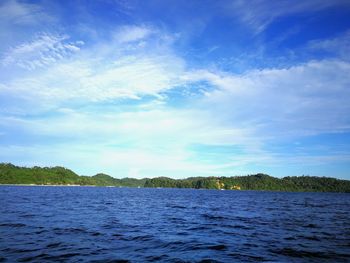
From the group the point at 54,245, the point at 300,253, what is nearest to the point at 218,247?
the point at 300,253

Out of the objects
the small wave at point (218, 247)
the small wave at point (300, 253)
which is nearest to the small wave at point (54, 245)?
the small wave at point (218, 247)

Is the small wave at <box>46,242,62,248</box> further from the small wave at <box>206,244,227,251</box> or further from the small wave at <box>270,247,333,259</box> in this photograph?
the small wave at <box>270,247,333,259</box>

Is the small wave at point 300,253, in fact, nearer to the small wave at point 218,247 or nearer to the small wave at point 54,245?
the small wave at point 218,247

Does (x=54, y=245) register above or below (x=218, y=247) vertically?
below

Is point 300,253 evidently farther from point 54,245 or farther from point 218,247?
point 54,245

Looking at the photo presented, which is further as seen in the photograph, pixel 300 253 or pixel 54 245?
pixel 54 245

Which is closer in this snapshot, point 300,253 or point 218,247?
point 300,253

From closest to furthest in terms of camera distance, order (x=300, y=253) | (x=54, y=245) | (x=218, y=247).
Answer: (x=300, y=253) → (x=54, y=245) → (x=218, y=247)

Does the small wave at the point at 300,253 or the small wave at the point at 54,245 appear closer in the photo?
the small wave at the point at 300,253

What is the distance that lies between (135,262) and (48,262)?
4923 mm

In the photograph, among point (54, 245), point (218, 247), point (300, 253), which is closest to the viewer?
point (300, 253)

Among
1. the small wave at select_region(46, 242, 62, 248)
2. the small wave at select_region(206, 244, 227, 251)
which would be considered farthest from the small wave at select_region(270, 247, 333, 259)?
the small wave at select_region(46, 242, 62, 248)

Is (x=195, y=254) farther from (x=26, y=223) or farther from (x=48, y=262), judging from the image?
(x=26, y=223)

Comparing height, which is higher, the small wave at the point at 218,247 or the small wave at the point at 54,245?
the small wave at the point at 218,247
